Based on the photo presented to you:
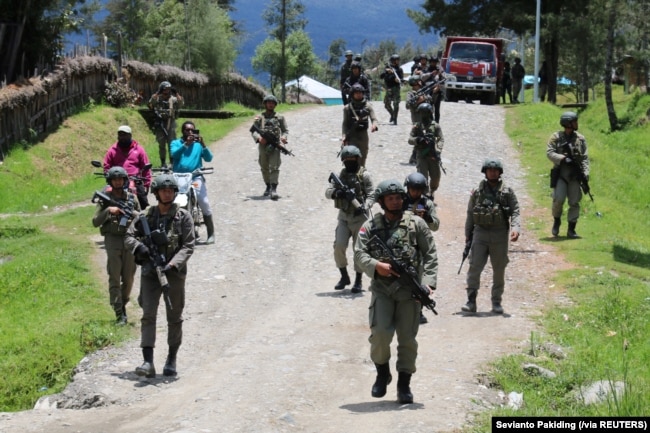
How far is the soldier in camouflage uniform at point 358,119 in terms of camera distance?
1789 cm

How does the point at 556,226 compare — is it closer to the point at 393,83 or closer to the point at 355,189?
the point at 355,189

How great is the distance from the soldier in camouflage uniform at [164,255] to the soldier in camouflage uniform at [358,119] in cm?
790

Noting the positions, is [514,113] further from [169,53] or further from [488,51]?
[169,53]

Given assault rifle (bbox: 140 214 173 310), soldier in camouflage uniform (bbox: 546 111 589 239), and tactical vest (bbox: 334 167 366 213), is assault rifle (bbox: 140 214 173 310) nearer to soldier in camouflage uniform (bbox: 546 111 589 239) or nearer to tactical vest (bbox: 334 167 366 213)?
tactical vest (bbox: 334 167 366 213)

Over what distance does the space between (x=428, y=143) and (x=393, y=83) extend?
10.4m

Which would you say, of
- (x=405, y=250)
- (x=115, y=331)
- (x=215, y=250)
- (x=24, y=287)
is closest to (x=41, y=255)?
(x=24, y=287)

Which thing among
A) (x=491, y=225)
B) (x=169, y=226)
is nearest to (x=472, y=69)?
(x=491, y=225)

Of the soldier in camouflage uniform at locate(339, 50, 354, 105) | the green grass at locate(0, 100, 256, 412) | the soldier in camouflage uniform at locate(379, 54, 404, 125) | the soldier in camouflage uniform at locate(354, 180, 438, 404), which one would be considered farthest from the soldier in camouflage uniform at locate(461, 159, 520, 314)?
the soldier in camouflage uniform at locate(379, 54, 404, 125)

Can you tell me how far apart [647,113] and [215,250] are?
82.3ft

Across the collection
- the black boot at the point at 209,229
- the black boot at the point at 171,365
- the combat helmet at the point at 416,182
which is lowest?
the black boot at the point at 171,365

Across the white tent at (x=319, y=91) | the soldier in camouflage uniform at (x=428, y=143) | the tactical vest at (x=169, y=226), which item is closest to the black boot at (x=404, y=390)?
the tactical vest at (x=169, y=226)

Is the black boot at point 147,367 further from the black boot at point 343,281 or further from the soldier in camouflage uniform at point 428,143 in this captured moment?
the soldier in camouflage uniform at point 428,143

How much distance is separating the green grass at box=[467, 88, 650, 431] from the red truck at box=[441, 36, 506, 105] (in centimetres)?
941

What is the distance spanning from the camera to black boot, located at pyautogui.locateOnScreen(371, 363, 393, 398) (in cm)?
906
